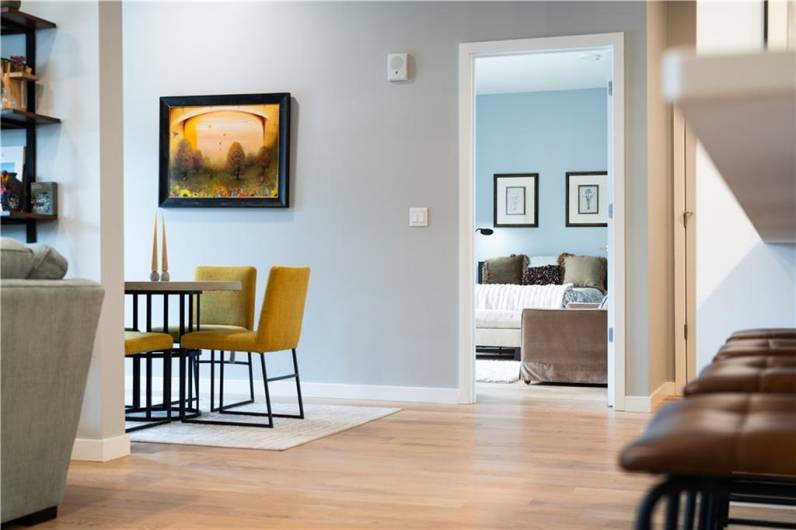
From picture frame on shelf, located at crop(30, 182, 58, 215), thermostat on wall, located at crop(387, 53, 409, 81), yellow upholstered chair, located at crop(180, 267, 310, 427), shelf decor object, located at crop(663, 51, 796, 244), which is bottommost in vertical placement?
yellow upholstered chair, located at crop(180, 267, 310, 427)

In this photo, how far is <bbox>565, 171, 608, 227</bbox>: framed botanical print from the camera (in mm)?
10211

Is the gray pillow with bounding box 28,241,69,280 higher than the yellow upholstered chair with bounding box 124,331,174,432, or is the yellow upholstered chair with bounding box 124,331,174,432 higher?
the gray pillow with bounding box 28,241,69,280

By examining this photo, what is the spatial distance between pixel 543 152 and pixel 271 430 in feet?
21.8

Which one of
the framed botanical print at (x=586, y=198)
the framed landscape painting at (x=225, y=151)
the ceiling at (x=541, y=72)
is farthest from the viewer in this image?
the framed botanical print at (x=586, y=198)

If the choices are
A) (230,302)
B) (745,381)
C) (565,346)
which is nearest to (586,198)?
(565,346)

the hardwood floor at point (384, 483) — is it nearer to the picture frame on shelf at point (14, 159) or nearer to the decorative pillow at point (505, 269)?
the picture frame on shelf at point (14, 159)

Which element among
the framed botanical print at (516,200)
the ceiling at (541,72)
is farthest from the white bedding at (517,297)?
the ceiling at (541,72)

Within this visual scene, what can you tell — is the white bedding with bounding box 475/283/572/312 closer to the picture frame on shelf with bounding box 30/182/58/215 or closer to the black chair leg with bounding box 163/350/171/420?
the black chair leg with bounding box 163/350/171/420

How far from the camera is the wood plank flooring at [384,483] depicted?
2.84m

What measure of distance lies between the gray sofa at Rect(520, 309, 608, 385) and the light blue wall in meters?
3.67

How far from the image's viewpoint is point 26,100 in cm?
380

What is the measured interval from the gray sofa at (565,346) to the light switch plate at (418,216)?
4.78 ft

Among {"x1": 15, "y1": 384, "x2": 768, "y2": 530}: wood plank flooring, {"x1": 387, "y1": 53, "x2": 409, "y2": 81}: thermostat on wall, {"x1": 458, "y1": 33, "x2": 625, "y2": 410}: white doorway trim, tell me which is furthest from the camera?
Result: {"x1": 387, "y1": 53, "x2": 409, "y2": 81}: thermostat on wall

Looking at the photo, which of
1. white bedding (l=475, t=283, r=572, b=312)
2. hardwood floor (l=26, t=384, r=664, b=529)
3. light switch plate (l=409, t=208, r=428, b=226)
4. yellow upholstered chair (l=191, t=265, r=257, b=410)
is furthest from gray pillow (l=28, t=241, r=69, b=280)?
white bedding (l=475, t=283, r=572, b=312)
